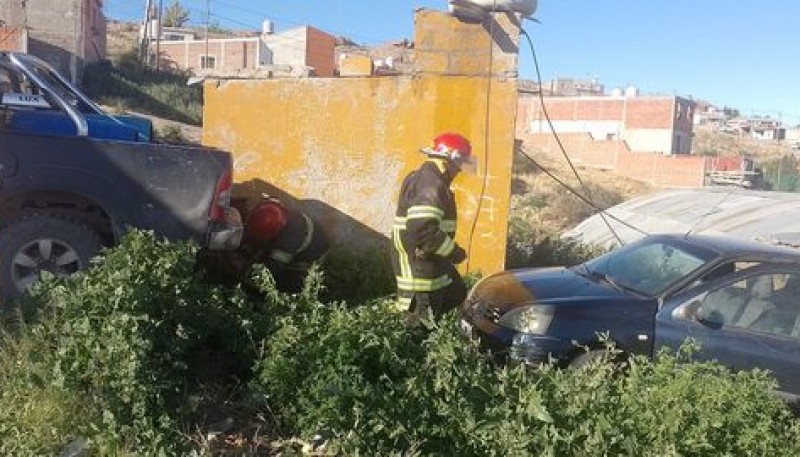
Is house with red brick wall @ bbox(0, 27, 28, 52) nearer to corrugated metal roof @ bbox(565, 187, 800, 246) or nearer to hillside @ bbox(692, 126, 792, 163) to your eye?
corrugated metal roof @ bbox(565, 187, 800, 246)

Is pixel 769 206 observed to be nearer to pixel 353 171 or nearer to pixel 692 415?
pixel 353 171

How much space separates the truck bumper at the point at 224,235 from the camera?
635 centimetres

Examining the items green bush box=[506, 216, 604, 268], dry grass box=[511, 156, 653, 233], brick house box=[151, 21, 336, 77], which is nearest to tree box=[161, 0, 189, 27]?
brick house box=[151, 21, 336, 77]

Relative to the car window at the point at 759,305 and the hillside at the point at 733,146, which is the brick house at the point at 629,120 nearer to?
the hillside at the point at 733,146

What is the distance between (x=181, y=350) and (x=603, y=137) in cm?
6230

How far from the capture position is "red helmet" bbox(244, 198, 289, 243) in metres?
7.10

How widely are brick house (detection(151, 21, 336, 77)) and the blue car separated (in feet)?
141

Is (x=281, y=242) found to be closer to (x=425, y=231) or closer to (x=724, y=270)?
(x=425, y=231)

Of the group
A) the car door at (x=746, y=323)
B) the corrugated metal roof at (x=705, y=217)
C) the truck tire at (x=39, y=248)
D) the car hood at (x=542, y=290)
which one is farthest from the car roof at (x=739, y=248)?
the corrugated metal roof at (x=705, y=217)

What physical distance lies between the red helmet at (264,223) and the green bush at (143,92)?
24125 mm

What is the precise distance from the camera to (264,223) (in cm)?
712

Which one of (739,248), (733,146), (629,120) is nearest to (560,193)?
(739,248)

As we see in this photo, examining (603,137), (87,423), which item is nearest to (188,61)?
(603,137)

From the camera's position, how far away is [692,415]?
387 centimetres
